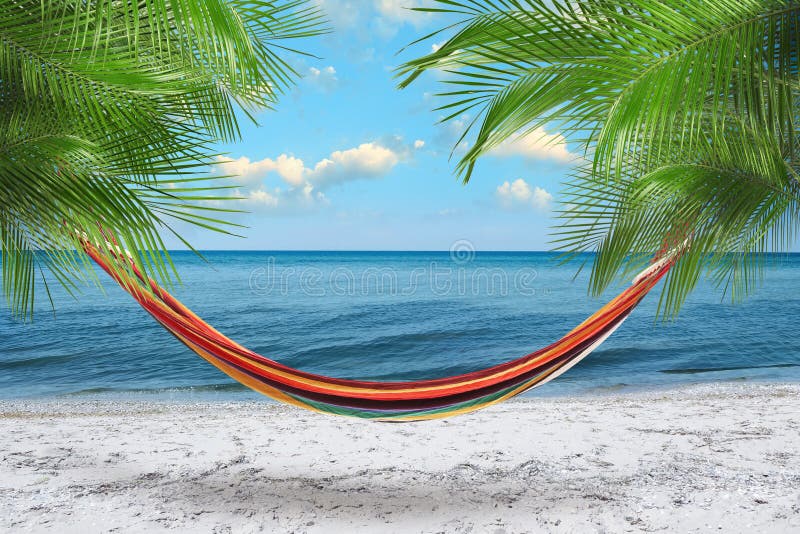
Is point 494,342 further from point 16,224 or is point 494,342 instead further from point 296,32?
point 16,224

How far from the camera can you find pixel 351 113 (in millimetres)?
30203

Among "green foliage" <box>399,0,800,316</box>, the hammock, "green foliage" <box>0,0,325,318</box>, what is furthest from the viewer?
the hammock

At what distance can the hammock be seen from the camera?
1864mm

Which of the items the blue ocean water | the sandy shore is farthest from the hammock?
the blue ocean water

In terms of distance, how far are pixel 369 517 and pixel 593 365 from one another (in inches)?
175

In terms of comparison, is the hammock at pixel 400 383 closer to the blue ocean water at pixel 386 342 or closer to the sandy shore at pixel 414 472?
the sandy shore at pixel 414 472

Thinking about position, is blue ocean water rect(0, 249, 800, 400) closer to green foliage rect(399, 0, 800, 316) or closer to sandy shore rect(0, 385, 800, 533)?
sandy shore rect(0, 385, 800, 533)

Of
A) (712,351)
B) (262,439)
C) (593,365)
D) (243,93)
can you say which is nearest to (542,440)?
(262,439)

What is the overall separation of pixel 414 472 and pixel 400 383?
73 cm

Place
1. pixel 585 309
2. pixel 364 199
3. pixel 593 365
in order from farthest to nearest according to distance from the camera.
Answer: pixel 364 199 < pixel 585 309 < pixel 593 365

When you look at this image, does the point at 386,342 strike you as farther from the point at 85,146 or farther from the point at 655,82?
the point at 655,82

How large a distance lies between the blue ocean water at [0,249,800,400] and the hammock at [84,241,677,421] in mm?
2033

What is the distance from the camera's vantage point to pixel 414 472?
2453 mm

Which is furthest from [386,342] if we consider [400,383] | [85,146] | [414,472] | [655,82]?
[655,82]
